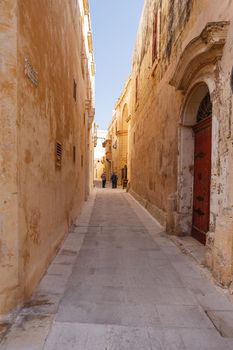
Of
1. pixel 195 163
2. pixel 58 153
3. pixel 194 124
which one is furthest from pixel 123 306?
pixel 194 124

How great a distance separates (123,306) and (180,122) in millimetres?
4306

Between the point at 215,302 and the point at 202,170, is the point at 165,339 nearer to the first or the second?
the point at 215,302

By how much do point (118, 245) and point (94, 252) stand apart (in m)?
0.66

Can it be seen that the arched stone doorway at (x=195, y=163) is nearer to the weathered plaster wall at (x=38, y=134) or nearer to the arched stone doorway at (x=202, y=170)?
the arched stone doorway at (x=202, y=170)

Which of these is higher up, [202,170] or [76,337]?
[202,170]

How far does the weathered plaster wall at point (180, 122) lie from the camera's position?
11.5 ft

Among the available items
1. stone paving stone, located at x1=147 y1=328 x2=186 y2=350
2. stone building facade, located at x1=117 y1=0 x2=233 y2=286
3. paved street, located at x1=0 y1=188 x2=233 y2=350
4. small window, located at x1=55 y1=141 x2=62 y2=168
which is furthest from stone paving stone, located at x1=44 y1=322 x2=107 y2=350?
small window, located at x1=55 y1=141 x2=62 y2=168

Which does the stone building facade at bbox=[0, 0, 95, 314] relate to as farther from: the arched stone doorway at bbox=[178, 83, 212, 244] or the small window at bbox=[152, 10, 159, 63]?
the small window at bbox=[152, 10, 159, 63]

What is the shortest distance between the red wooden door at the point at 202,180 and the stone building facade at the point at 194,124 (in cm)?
2

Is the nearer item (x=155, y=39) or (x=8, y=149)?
(x=8, y=149)

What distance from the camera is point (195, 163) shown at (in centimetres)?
580

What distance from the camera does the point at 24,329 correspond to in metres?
2.40


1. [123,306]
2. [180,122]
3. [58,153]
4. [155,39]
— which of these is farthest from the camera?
[155,39]

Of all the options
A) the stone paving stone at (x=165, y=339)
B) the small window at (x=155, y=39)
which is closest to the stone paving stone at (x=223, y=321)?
the stone paving stone at (x=165, y=339)
